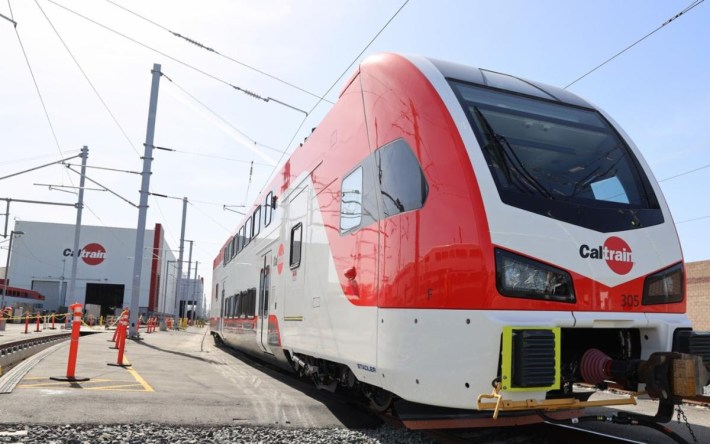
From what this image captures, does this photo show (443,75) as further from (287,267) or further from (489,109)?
(287,267)

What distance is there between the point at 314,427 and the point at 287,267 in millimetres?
2515

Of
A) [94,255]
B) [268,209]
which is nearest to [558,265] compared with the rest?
[268,209]

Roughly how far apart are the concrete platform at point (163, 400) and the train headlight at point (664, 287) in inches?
123

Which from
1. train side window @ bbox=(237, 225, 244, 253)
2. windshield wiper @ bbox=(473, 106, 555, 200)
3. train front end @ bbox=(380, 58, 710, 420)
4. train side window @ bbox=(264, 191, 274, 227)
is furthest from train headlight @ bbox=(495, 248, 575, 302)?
train side window @ bbox=(237, 225, 244, 253)

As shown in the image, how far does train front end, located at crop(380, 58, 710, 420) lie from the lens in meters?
4.03

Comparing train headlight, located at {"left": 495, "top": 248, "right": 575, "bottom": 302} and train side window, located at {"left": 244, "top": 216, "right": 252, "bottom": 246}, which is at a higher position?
train side window, located at {"left": 244, "top": 216, "right": 252, "bottom": 246}

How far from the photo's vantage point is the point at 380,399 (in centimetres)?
592

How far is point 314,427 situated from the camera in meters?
5.94

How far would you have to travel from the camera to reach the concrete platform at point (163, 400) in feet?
19.2

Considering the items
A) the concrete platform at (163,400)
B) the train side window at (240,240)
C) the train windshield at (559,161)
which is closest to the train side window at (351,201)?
the train windshield at (559,161)

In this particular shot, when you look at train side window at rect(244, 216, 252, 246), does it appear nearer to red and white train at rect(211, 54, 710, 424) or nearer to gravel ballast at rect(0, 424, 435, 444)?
red and white train at rect(211, 54, 710, 424)

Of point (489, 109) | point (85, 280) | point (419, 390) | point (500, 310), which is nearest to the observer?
point (500, 310)

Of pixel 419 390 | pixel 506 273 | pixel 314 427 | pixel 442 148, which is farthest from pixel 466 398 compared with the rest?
pixel 314 427

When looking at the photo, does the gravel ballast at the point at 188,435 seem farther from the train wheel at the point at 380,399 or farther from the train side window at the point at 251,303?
the train side window at the point at 251,303
